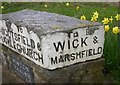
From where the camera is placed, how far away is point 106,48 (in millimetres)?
4242

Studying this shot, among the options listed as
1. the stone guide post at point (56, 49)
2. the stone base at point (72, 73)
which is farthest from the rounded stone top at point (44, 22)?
the stone base at point (72, 73)

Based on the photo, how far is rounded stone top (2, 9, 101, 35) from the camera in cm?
335

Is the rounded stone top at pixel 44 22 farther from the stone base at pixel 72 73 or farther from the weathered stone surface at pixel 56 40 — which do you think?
the stone base at pixel 72 73

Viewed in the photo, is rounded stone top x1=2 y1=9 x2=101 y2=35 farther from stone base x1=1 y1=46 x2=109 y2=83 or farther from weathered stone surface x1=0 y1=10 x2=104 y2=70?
stone base x1=1 y1=46 x2=109 y2=83

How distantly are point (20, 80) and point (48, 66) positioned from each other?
30.9 inches

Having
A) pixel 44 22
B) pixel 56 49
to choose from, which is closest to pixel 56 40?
pixel 56 49

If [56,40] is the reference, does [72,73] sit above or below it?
below

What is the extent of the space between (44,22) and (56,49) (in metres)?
0.52

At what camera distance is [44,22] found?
144 inches

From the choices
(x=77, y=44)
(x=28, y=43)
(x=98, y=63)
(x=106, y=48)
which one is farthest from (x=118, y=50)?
(x=28, y=43)

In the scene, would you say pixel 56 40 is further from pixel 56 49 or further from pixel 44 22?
pixel 44 22

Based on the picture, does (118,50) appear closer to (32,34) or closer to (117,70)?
(117,70)

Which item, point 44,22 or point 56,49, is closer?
point 56,49

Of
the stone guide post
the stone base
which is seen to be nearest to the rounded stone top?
the stone guide post
